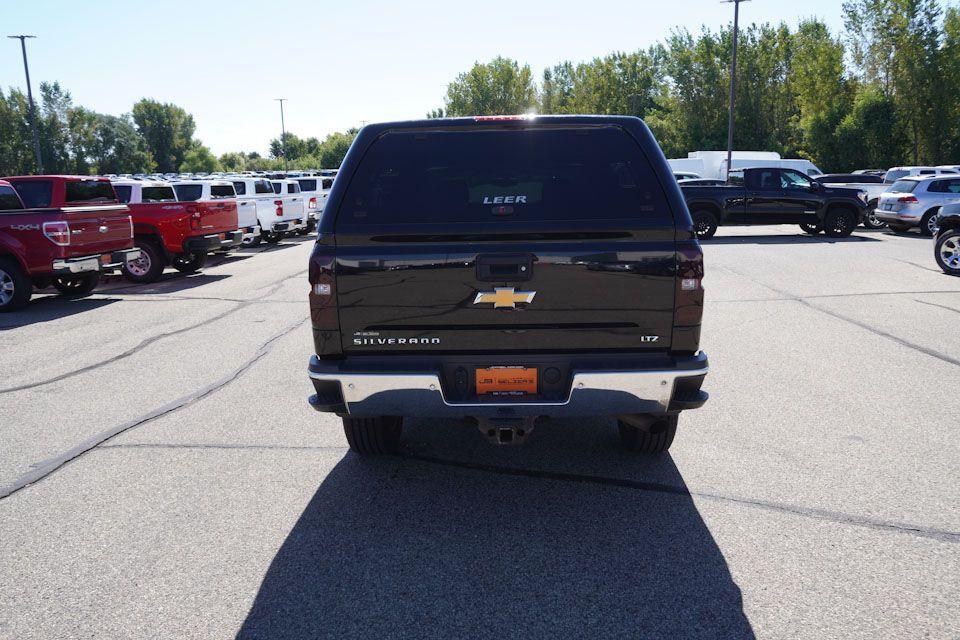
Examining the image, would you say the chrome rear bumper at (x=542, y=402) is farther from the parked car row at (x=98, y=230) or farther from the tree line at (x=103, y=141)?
the tree line at (x=103, y=141)

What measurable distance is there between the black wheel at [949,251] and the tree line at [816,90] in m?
35.9

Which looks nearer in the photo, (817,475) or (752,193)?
(817,475)

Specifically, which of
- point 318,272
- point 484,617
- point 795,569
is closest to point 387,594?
point 484,617

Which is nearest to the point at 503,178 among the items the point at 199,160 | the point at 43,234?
the point at 43,234

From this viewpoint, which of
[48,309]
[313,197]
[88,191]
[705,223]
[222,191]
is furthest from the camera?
[313,197]

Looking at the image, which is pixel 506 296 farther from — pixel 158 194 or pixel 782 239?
pixel 782 239

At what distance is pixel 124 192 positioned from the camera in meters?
15.1

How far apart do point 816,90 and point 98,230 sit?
51.0 m

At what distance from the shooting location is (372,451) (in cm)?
479

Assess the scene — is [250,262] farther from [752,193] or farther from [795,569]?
[795,569]

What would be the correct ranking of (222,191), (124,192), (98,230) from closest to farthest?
(98,230) < (124,192) < (222,191)

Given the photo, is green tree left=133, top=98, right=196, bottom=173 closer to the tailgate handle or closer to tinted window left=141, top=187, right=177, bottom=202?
tinted window left=141, top=187, right=177, bottom=202

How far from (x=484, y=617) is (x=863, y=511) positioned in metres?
2.24

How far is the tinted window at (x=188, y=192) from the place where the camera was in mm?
16422
